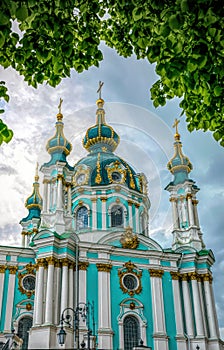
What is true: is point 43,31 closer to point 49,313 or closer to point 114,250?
point 49,313

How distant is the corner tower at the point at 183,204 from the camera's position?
25188 millimetres

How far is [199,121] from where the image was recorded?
6.96 metres

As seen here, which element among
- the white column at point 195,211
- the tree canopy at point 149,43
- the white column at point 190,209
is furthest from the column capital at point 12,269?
the tree canopy at point 149,43

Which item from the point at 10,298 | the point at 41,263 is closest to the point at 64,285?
the point at 41,263

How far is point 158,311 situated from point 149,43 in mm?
17644

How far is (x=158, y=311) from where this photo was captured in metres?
21.8

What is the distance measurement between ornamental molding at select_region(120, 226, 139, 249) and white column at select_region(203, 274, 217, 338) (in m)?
4.06

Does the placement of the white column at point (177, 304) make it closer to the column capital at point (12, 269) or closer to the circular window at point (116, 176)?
the circular window at point (116, 176)

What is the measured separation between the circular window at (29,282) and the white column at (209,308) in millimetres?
8881

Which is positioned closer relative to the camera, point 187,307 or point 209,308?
point 187,307

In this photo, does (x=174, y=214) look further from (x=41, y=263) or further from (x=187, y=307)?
(x=41, y=263)

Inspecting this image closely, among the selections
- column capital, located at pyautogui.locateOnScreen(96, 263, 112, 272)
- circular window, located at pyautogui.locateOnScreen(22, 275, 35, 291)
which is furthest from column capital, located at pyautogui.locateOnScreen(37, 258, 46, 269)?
column capital, located at pyautogui.locateOnScreen(96, 263, 112, 272)

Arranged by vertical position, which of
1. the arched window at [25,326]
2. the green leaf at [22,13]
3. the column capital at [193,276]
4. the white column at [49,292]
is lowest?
the green leaf at [22,13]

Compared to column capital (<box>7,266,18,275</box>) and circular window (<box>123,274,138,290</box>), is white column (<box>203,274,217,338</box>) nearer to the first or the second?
circular window (<box>123,274,138,290</box>)
